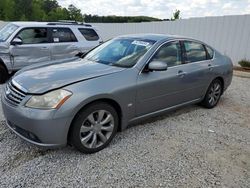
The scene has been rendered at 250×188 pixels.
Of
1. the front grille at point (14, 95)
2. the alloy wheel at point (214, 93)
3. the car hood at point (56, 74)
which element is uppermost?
the car hood at point (56, 74)

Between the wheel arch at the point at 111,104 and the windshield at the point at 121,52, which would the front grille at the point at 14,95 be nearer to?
the wheel arch at the point at 111,104

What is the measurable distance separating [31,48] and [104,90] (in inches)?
178

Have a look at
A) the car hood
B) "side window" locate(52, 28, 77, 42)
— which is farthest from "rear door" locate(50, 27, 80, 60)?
the car hood

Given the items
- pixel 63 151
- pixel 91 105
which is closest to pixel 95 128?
pixel 91 105

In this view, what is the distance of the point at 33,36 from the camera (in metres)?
6.84

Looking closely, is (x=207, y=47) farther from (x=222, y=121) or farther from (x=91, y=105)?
(x=91, y=105)

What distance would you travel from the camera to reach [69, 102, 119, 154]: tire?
294 centimetres

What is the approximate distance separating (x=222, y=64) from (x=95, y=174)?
3.73 m

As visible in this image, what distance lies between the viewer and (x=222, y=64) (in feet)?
16.8

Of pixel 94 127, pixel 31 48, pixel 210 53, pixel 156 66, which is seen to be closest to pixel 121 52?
pixel 156 66

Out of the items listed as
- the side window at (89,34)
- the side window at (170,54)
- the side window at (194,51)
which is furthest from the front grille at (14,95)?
the side window at (89,34)

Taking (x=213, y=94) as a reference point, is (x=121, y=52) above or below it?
above

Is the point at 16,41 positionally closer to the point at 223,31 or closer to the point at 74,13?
the point at 223,31

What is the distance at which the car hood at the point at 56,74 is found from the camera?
289 centimetres
